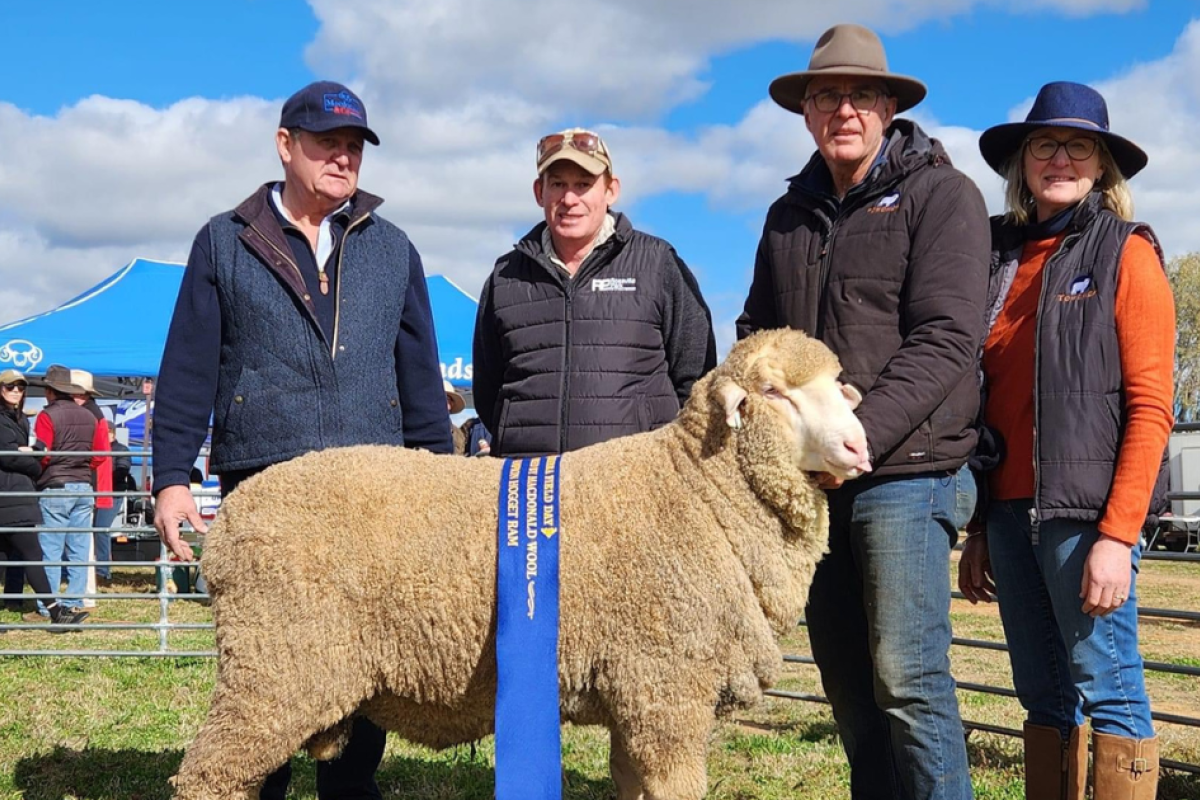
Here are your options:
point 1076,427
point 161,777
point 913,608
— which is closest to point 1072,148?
point 1076,427

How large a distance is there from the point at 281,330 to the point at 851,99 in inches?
77.2

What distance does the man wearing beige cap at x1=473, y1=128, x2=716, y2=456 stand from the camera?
11.7 ft

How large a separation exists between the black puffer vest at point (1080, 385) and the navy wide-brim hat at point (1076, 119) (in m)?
0.31

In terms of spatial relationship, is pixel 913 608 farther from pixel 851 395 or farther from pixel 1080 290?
pixel 1080 290

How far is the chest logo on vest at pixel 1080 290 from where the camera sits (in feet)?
9.90

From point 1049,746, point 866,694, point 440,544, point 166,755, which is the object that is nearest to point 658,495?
point 440,544

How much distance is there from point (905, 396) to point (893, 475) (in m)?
0.27

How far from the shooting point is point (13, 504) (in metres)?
9.52

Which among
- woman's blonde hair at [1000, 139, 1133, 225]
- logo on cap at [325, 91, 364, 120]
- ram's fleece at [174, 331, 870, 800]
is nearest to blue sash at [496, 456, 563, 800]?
ram's fleece at [174, 331, 870, 800]

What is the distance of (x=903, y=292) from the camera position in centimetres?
309

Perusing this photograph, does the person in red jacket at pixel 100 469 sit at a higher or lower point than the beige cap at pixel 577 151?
lower

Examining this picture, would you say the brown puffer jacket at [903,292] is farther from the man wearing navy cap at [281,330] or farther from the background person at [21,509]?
the background person at [21,509]

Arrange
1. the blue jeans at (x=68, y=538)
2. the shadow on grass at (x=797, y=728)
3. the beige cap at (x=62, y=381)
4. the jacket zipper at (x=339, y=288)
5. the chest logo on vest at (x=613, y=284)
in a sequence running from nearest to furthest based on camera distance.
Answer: the jacket zipper at (x=339, y=288) < the chest logo on vest at (x=613, y=284) < the shadow on grass at (x=797, y=728) < the blue jeans at (x=68, y=538) < the beige cap at (x=62, y=381)

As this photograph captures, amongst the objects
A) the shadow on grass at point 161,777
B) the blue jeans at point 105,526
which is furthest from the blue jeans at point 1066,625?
the blue jeans at point 105,526
